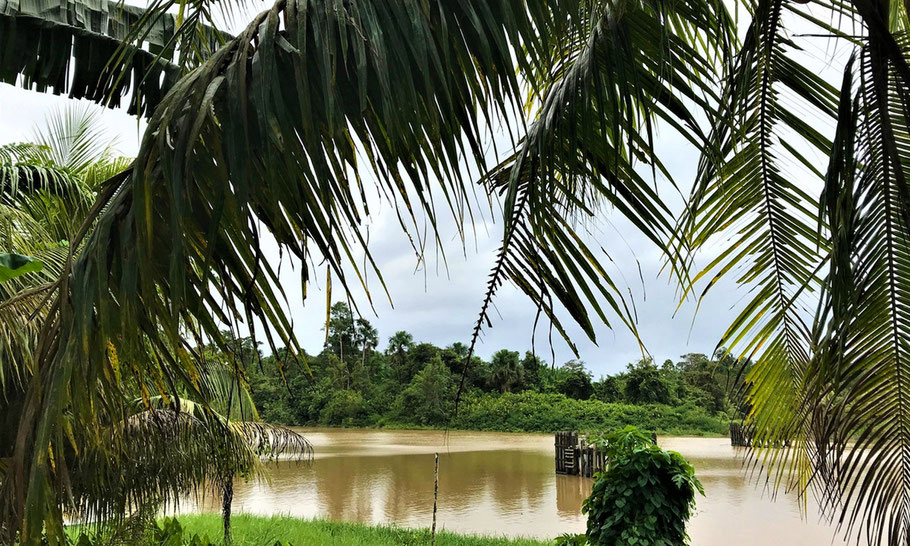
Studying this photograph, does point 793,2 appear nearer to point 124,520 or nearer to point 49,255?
point 49,255

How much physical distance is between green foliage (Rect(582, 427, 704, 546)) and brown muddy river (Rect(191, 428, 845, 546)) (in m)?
2.44

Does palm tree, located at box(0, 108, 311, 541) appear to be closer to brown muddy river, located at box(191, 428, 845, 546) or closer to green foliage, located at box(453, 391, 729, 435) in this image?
brown muddy river, located at box(191, 428, 845, 546)

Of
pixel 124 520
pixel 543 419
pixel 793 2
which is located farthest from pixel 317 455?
pixel 793 2

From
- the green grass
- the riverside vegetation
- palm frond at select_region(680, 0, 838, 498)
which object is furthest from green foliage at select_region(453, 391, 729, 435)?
palm frond at select_region(680, 0, 838, 498)

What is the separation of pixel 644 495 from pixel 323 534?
5179 millimetres

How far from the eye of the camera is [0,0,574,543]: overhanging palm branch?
0.81 metres

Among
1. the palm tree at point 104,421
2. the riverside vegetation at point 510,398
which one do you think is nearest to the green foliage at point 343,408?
the riverside vegetation at point 510,398

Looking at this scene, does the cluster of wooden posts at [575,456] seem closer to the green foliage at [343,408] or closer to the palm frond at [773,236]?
the palm frond at [773,236]

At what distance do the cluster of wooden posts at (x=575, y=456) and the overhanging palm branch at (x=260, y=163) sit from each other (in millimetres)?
14072

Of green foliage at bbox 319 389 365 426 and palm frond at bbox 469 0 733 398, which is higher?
palm frond at bbox 469 0 733 398

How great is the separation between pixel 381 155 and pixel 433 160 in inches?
2.9

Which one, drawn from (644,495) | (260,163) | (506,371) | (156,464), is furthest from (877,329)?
(506,371)

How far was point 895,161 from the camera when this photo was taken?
2.00m

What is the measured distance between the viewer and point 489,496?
44.1 feet
